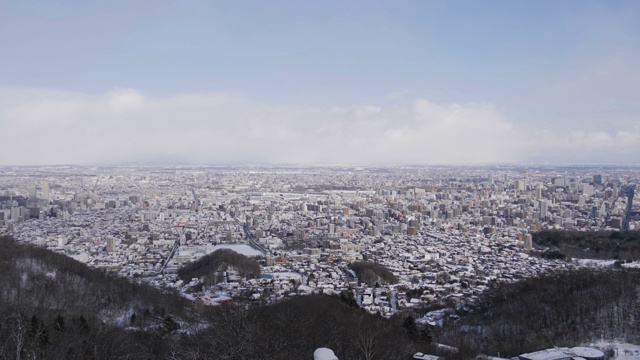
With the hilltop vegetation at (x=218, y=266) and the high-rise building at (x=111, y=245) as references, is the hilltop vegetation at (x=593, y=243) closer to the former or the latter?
the hilltop vegetation at (x=218, y=266)

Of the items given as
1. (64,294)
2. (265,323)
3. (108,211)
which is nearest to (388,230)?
(108,211)

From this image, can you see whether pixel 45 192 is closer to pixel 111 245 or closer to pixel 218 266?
pixel 111 245

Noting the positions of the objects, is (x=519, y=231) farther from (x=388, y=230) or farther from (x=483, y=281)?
(x=483, y=281)

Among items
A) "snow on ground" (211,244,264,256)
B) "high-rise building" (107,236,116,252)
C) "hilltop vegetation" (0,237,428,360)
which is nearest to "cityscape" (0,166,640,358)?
"snow on ground" (211,244,264,256)

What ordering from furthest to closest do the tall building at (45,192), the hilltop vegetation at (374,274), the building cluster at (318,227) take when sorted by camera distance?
1. the tall building at (45,192)
2. the hilltop vegetation at (374,274)
3. the building cluster at (318,227)

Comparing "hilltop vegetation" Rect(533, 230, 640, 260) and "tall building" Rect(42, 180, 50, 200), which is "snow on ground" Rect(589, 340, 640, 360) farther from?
"tall building" Rect(42, 180, 50, 200)

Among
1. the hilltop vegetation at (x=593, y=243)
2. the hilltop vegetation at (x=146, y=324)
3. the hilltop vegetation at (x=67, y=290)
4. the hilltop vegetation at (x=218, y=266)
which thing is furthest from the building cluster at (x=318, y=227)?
the hilltop vegetation at (x=146, y=324)
